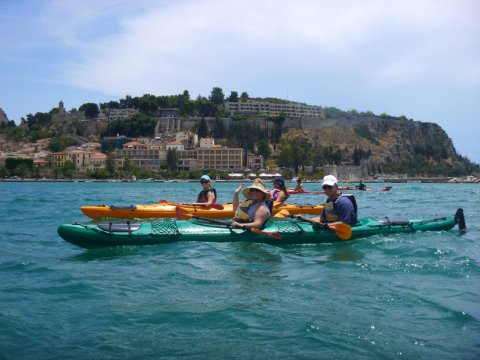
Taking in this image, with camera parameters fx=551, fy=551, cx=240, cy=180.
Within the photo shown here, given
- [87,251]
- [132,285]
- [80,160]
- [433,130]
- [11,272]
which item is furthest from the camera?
[433,130]

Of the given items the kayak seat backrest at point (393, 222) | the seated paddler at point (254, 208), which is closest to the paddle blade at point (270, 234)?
the seated paddler at point (254, 208)

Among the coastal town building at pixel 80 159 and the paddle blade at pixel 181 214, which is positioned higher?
the coastal town building at pixel 80 159

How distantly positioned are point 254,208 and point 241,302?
4.09m

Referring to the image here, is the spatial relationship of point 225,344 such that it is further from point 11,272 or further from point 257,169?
point 257,169

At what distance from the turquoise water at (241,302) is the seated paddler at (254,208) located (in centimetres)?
45

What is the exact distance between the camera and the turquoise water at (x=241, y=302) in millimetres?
5547

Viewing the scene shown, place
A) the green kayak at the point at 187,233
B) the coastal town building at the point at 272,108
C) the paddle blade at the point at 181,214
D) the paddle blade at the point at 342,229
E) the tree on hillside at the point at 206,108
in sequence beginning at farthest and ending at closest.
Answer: the coastal town building at the point at 272,108
the tree on hillside at the point at 206,108
the paddle blade at the point at 181,214
the paddle blade at the point at 342,229
the green kayak at the point at 187,233

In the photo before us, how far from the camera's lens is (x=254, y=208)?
10.9 meters

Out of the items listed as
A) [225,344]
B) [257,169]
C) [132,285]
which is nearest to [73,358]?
[225,344]

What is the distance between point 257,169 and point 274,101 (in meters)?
50.6

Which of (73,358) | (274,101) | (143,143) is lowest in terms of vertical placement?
(73,358)

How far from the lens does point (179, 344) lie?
561cm

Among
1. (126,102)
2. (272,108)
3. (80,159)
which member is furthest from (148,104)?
(272,108)

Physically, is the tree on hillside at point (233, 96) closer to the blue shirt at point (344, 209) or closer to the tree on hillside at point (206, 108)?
the tree on hillside at point (206, 108)
